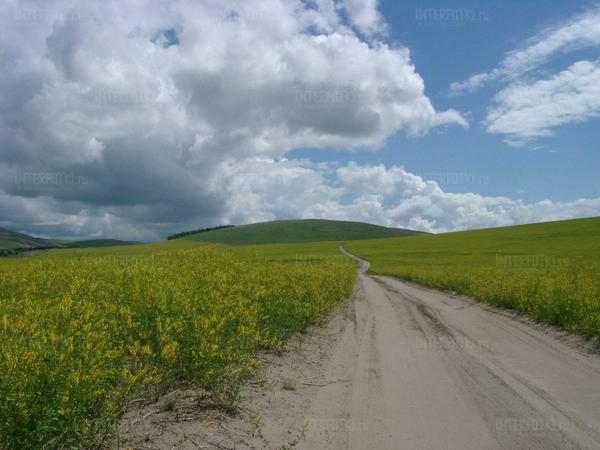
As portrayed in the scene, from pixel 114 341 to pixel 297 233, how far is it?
404 ft

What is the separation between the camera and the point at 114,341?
5.05m

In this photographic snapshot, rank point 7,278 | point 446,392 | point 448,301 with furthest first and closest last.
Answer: point 448,301, point 7,278, point 446,392

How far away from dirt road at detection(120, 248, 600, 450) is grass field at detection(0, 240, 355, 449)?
0.58 metres

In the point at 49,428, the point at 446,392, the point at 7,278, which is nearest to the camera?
the point at 49,428

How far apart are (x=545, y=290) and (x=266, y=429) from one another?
519 inches

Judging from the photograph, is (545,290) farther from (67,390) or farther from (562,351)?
(67,390)

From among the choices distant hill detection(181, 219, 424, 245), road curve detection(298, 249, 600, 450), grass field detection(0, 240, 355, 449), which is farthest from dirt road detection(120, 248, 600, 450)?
distant hill detection(181, 219, 424, 245)

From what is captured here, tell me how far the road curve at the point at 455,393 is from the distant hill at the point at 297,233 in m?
102

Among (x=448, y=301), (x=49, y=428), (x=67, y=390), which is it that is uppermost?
(x=67, y=390)

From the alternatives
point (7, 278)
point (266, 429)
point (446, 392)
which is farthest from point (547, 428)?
point (7, 278)

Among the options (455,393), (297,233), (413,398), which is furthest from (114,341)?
(297,233)

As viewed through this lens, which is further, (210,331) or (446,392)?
(446,392)

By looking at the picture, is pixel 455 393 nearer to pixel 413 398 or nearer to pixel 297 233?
pixel 413 398

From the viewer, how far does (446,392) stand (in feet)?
22.0
